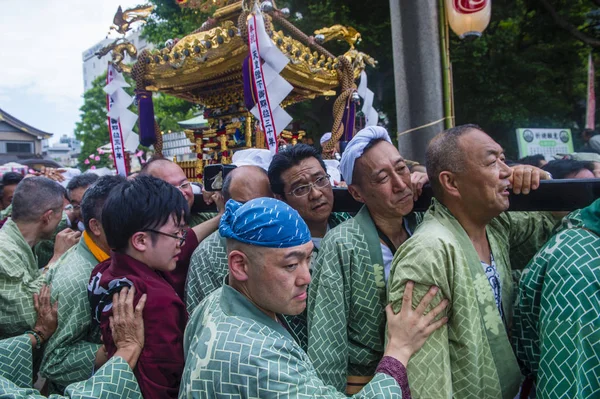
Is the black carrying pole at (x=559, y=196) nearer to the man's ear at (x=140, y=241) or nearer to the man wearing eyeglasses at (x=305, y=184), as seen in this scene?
the man wearing eyeglasses at (x=305, y=184)

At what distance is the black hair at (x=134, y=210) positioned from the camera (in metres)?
2.21

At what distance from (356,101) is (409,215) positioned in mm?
4152

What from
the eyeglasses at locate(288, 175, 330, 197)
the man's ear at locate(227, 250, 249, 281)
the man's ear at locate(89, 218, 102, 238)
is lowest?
the man's ear at locate(227, 250, 249, 281)

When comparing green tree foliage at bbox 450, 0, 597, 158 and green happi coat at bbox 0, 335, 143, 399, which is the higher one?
green tree foliage at bbox 450, 0, 597, 158

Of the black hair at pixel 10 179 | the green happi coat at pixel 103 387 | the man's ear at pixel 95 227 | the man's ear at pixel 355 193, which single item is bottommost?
the green happi coat at pixel 103 387

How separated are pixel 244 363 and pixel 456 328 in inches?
38.6

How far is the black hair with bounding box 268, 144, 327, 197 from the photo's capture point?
2.78 m

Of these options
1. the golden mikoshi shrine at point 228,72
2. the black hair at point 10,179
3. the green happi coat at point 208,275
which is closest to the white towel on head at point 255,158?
the green happi coat at point 208,275

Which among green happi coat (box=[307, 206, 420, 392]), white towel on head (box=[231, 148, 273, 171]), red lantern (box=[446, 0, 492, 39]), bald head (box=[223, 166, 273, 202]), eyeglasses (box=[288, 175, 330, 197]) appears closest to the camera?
green happi coat (box=[307, 206, 420, 392])

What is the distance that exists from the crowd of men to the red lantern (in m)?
3.38

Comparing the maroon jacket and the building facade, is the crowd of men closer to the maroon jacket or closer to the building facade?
the maroon jacket

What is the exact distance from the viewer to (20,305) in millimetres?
2691

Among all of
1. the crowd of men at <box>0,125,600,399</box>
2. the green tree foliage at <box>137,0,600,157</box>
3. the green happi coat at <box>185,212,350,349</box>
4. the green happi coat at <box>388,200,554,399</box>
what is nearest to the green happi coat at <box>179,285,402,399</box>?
the crowd of men at <box>0,125,600,399</box>

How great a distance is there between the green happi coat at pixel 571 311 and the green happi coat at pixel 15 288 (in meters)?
2.61
